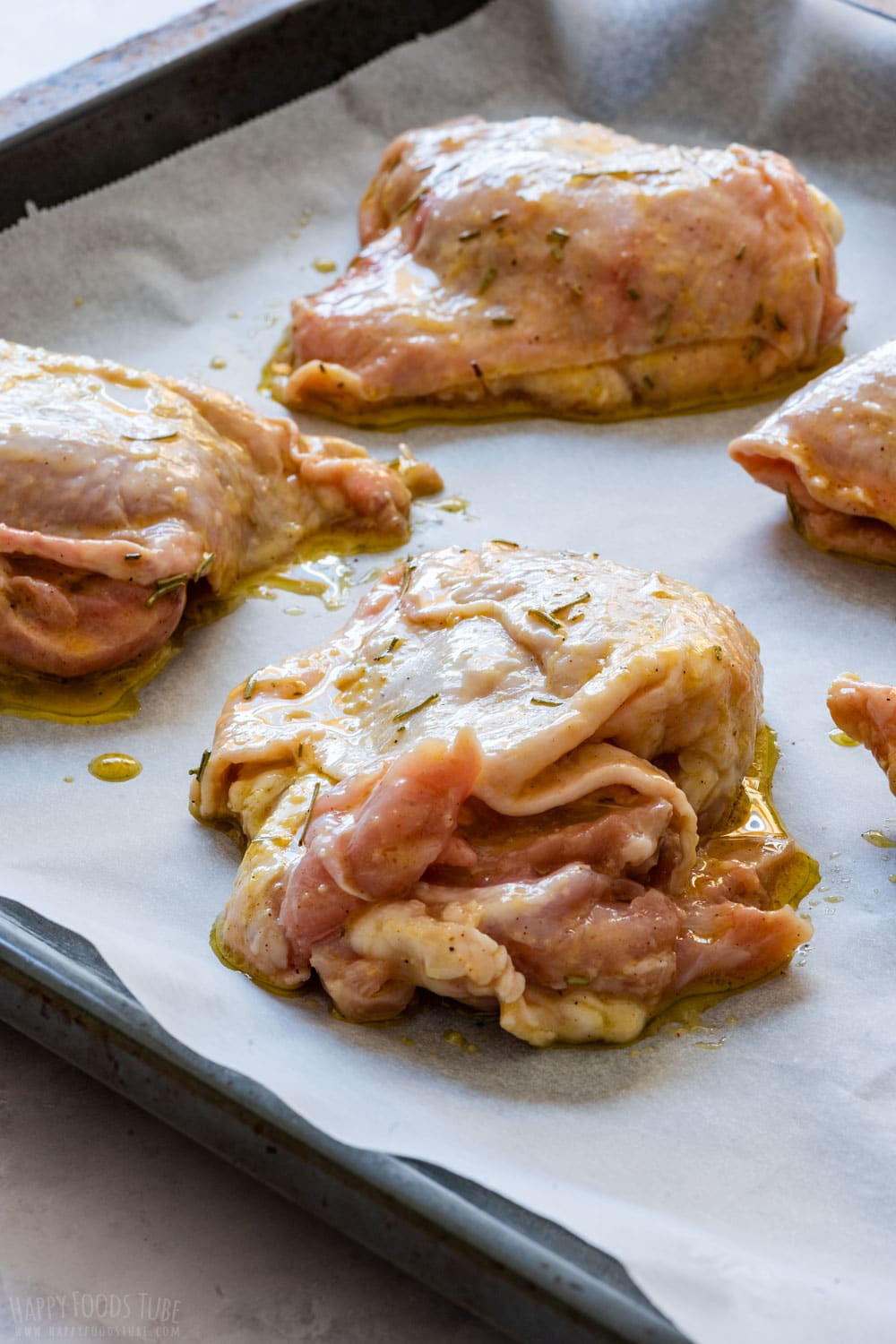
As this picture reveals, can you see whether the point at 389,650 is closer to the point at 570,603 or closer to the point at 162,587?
the point at 570,603

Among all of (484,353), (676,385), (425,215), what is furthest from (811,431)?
(425,215)

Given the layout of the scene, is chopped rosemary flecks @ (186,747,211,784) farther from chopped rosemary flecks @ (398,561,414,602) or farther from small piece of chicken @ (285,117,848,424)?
small piece of chicken @ (285,117,848,424)

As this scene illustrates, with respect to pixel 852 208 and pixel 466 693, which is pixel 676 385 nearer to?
pixel 852 208

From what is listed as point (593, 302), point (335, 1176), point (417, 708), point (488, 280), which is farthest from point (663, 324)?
point (335, 1176)

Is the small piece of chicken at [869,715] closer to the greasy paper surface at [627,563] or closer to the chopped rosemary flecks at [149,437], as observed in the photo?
the greasy paper surface at [627,563]

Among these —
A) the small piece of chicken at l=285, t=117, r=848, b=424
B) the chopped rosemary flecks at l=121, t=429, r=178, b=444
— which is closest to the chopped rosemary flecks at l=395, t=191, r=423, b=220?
the small piece of chicken at l=285, t=117, r=848, b=424

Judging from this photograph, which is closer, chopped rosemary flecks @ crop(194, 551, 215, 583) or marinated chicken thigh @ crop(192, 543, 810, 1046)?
marinated chicken thigh @ crop(192, 543, 810, 1046)
